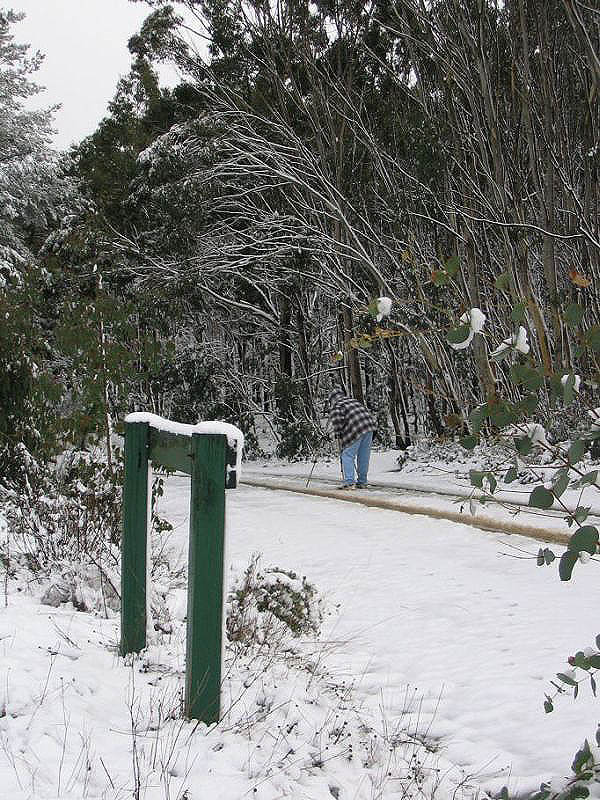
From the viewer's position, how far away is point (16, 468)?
768 centimetres

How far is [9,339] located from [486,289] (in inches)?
348

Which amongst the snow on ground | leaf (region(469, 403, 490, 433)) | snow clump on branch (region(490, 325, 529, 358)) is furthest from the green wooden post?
the snow on ground

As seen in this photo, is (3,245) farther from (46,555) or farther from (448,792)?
(448,792)

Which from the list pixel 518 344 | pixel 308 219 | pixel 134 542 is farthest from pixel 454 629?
pixel 308 219

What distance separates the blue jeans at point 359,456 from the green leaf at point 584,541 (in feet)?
31.1

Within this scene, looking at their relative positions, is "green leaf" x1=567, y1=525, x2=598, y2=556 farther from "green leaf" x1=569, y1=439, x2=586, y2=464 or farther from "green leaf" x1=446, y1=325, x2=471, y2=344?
"green leaf" x1=446, y1=325, x2=471, y2=344

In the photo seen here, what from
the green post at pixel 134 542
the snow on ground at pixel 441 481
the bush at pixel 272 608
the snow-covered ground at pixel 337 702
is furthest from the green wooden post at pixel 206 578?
the snow on ground at pixel 441 481

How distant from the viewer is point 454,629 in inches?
197

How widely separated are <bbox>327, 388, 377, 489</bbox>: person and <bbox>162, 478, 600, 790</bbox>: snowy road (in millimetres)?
2895

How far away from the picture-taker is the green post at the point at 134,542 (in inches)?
146

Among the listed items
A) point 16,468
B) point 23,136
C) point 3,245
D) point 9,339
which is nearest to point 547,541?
point 16,468

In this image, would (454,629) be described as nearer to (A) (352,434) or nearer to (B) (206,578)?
(B) (206,578)

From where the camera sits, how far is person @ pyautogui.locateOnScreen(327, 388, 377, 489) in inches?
451

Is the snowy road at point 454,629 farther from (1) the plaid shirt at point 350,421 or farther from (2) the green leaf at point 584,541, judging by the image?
(1) the plaid shirt at point 350,421
